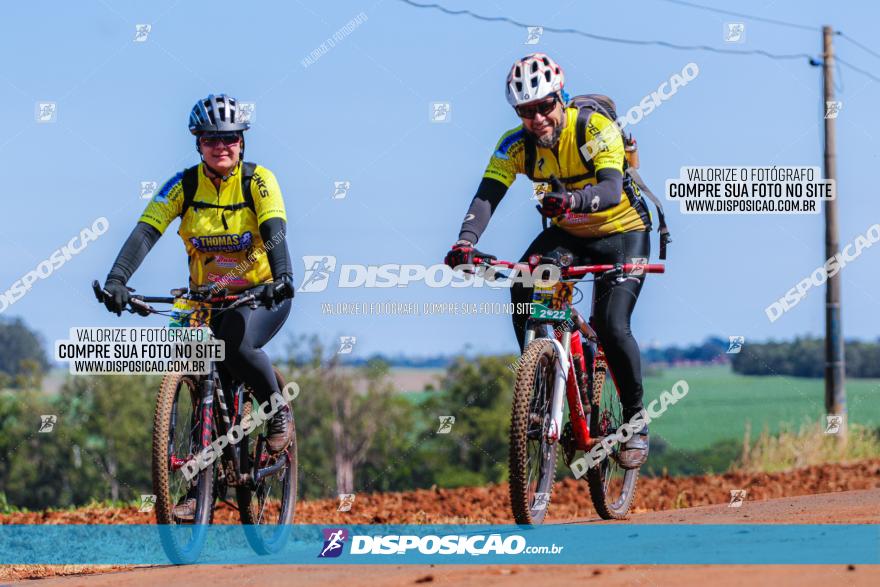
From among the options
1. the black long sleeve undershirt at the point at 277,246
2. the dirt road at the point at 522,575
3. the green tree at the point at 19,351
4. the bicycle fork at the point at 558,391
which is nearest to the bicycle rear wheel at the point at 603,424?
the dirt road at the point at 522,575

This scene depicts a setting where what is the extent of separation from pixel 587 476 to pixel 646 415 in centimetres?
58

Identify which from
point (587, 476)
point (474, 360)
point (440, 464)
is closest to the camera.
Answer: point (587, 476)

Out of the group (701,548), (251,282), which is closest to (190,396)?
(251,282)

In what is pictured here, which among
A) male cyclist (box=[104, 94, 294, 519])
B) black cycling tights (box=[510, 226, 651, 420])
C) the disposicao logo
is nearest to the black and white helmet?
male cyclist (box=[104, 94, 294, 519])

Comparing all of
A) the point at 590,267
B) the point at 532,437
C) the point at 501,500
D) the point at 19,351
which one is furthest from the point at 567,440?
the point at 19,351

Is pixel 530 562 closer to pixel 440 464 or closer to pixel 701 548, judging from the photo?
pixel 701 548

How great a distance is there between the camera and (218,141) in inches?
352

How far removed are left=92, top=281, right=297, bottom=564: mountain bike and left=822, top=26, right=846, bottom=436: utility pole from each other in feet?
42.3

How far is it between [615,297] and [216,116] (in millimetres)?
2798

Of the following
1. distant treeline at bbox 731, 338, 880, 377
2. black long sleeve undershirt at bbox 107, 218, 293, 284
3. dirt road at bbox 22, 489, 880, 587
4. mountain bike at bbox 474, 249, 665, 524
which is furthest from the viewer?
distant treeline at bbox 731, 338, 880, 377

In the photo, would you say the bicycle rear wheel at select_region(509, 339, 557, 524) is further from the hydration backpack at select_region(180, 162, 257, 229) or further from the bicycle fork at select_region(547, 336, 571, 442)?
the hydration backpack at select_region(180, 162, 257, 229)

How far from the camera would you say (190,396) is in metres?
9.00

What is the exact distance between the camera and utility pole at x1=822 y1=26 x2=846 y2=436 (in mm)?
20938

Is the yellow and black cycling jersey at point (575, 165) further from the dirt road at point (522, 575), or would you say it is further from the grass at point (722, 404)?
the grass at point (722, 404)
